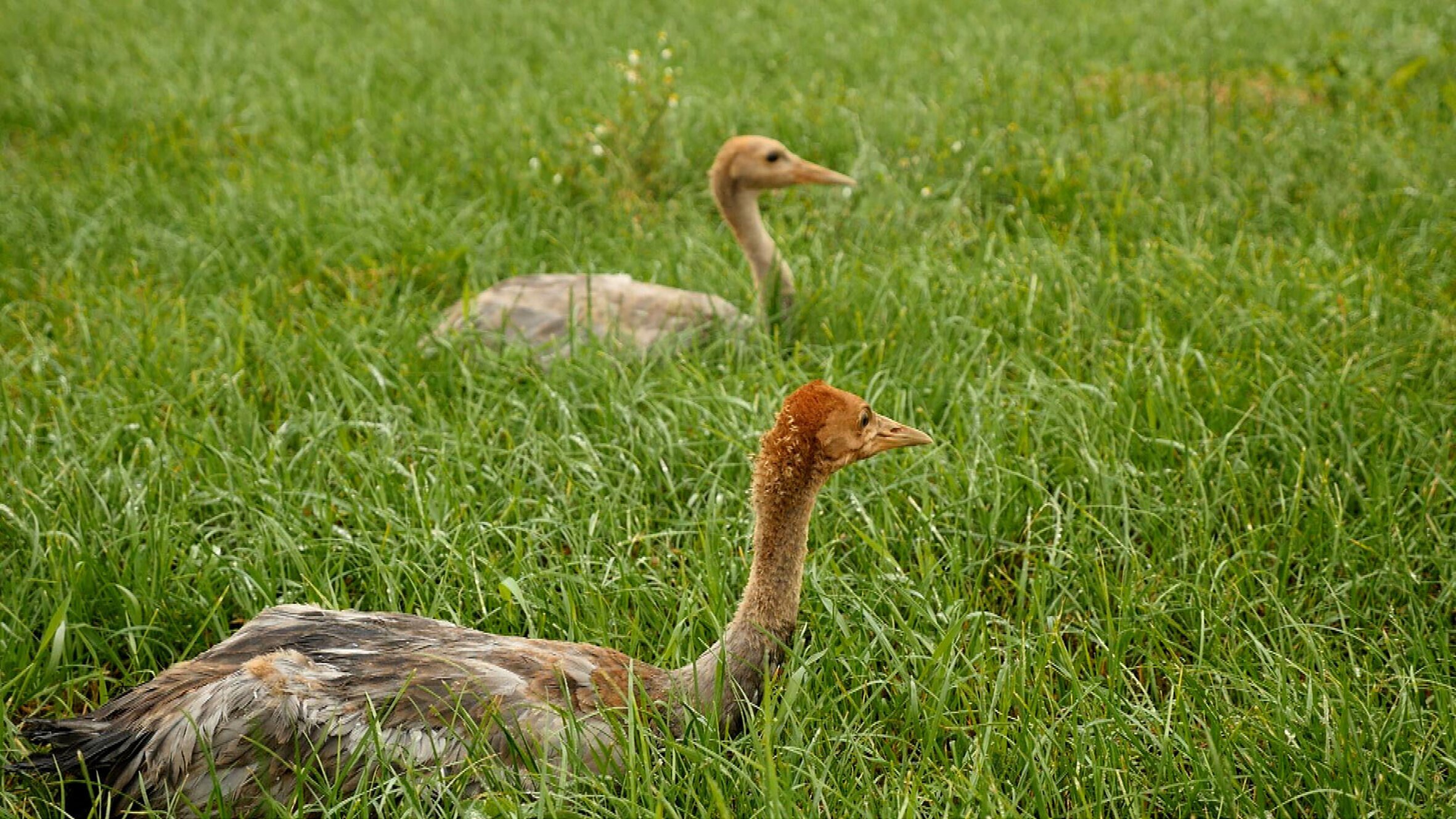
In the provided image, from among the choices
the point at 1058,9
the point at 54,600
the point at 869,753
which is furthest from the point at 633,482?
the point at 1058,9

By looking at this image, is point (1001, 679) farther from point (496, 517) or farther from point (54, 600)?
point (54, 600)

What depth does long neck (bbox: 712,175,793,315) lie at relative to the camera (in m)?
4.80

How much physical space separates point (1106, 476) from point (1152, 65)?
5145 mm

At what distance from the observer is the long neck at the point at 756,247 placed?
480cm

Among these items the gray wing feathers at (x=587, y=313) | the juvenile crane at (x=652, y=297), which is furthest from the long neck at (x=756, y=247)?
the gray wing feathers at (x=587, y=313)

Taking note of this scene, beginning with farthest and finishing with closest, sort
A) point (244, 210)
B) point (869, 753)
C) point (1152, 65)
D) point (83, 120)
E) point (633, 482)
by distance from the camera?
point (1152, 65), point (83, 120), point (244, 210), point (633, 482), point (869, 753)

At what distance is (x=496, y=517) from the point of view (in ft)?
12.2

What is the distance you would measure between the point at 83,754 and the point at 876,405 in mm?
2517

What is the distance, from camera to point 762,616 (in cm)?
281

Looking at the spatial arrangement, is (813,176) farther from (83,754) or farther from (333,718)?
(83,754)

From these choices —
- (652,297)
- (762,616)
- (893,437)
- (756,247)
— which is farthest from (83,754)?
(756,247)

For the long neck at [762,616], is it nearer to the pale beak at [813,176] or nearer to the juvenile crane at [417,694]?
the juvenile crane at [417,694]

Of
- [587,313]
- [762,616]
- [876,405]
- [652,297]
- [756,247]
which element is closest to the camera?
[762,616]

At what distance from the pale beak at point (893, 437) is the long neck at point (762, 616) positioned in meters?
0.18
